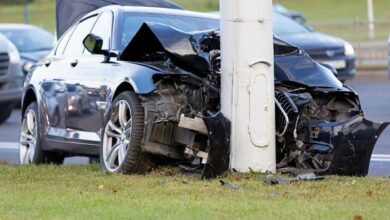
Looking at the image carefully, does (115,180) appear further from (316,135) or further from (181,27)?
(181,27)

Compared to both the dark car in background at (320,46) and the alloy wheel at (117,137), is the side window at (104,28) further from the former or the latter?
the dark car in background at (320,46)

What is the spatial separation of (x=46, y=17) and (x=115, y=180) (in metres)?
50.6

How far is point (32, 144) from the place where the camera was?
11.6 meters

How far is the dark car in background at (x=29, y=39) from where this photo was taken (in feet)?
74.8

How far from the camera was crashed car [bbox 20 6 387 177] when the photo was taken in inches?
347

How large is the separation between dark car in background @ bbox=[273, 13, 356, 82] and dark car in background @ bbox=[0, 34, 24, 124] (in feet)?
16.6

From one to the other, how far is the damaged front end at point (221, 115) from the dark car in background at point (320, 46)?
11255 millimetres

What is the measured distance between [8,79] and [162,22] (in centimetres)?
809

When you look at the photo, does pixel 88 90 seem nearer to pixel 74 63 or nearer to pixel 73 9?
pixel 74 63

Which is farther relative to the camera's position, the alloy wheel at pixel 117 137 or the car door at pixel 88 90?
the car door at pixel 88 90

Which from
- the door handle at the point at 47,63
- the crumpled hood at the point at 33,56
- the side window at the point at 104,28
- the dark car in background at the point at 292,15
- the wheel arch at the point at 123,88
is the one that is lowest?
the wheel arch at the point at 123,88

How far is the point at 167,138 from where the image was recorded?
9055 millimetres

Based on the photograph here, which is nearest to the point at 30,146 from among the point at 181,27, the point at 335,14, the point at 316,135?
the point at 181,27

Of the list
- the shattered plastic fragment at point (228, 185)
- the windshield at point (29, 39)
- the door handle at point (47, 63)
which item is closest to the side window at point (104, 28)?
the door handle at point (47, 63)
